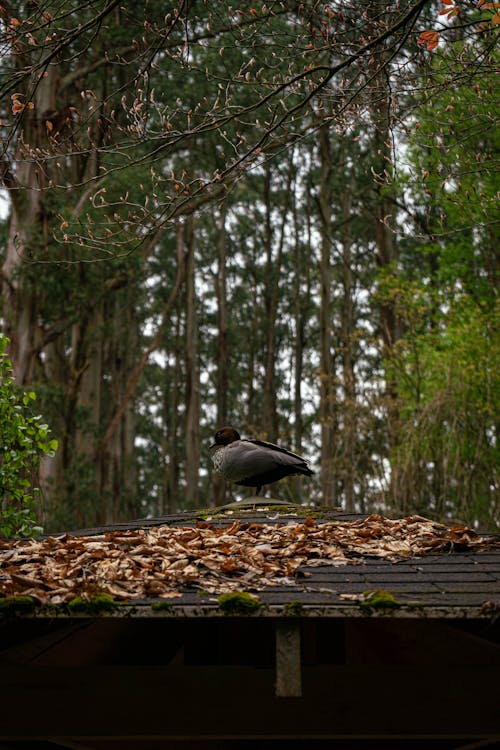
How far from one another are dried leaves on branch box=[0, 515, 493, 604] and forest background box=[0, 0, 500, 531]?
1825 mm

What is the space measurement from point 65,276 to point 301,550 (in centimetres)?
1487

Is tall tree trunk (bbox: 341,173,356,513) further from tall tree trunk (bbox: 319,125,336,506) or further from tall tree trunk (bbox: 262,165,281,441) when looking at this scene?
tall tree trunk (bbox: 262,165,281,441)

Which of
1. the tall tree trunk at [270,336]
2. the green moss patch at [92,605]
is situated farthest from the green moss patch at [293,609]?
the tall tree trunk at [270,336]

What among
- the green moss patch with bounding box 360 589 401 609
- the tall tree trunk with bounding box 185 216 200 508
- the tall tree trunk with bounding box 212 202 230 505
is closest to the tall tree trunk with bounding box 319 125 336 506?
the tall tree trunk with bounding box 212 202 230 505

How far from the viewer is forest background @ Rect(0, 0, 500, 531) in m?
5.88

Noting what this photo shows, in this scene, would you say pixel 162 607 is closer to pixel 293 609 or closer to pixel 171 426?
pixel 293 609

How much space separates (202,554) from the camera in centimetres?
416

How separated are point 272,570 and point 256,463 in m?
2.15

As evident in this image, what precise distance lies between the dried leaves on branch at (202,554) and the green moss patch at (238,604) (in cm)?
21

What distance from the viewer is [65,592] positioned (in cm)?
350

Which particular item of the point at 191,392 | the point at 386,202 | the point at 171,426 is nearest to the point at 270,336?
the point at 191,392
